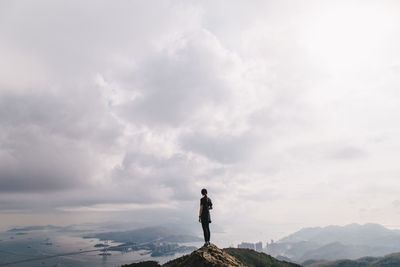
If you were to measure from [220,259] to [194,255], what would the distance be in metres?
2.26

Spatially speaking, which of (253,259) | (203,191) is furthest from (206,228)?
(253,259)

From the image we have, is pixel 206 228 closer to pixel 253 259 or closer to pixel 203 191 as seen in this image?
pixel 203 191

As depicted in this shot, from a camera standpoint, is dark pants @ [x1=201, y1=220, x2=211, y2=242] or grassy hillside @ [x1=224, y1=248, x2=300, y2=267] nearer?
dark pants @ [x1=201, y1=220, x2=211, y2=242]

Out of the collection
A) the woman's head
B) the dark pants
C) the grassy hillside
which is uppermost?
the woman's head

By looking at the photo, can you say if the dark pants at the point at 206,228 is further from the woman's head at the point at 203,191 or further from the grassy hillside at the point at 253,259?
the grassy hillside at the point at 253,259

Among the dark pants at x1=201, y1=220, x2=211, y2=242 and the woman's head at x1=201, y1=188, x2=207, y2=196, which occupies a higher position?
the woman's head at x1=201, y1=188, x2=207, y2=196

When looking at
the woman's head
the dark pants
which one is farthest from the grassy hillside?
the woman's head

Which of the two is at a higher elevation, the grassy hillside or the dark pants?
the dark pants

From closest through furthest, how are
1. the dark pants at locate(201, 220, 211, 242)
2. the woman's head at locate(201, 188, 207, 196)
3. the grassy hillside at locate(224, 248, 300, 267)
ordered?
the woman's head at locate(201, 188, 207, 196) < the dark pants at locate(201, 220, 211, 242) < the grassy hillside at locate(224, 248, 300, 267)

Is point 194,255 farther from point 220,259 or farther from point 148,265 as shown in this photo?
point 148,265

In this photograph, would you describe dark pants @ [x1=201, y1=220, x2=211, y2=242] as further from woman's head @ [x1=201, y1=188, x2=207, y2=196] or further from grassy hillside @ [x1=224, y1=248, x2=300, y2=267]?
grassy hillside @ [x1=224, y1=248, x2=300, y2=267]

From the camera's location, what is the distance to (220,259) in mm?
27172

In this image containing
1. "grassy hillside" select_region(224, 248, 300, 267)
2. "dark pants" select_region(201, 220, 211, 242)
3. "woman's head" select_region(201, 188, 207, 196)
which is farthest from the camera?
"grassy hillside" select_region(224, 248, 300, 267)

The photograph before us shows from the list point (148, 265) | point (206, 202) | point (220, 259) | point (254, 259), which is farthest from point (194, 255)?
point (254, 259)
